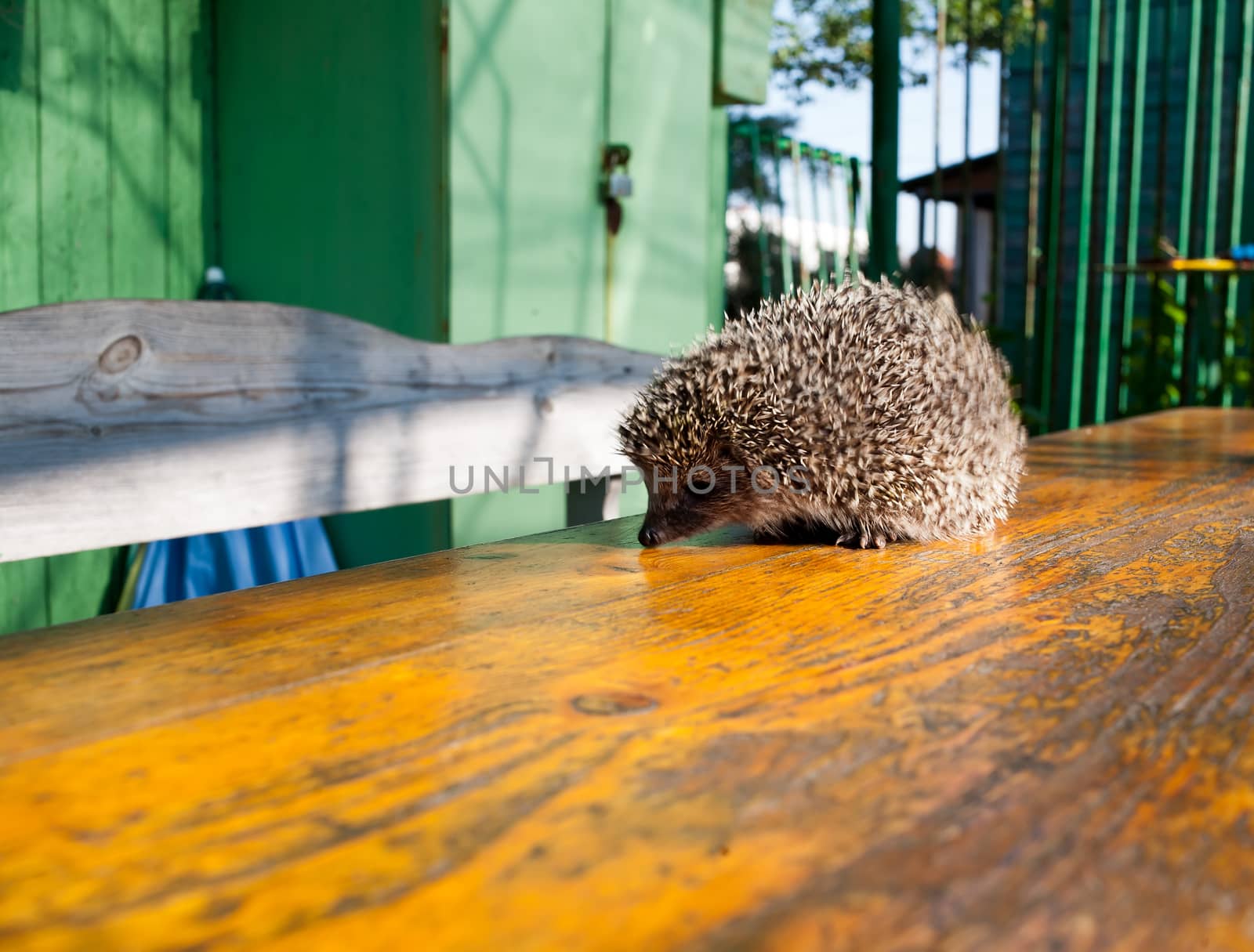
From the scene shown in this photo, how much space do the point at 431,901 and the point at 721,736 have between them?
0.32 metres

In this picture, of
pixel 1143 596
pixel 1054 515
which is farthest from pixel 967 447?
pixel 1143 596

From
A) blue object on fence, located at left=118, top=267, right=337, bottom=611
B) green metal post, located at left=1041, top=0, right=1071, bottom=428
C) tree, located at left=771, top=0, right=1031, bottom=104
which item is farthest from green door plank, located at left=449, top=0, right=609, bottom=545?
tree, located at left=771, top=0, right=1031, bottom=104

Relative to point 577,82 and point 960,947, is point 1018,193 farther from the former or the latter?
point 960,947

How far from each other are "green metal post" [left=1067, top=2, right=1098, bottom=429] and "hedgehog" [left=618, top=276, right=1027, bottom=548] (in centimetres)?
339

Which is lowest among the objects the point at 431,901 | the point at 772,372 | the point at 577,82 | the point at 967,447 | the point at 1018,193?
the point at 431,901

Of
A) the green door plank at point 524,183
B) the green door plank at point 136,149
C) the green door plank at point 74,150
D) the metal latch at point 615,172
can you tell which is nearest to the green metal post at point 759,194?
the metal latch at point 615,172

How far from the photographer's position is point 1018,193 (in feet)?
30.8

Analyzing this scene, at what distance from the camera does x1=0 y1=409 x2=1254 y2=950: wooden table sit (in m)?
0.62

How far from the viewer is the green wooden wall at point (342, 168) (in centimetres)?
347

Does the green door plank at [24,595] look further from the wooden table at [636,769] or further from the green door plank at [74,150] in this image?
the wooden table at [636,769]

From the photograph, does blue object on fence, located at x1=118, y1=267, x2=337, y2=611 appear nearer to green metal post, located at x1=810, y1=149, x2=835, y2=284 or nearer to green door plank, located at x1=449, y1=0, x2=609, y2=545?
green door plank, located at x1=449, y1=0, x2=609, y2=545

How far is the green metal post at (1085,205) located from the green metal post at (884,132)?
3.68ft

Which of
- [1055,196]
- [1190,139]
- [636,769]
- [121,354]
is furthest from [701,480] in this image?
[1190,139]

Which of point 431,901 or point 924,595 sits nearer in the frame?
point 431,901
